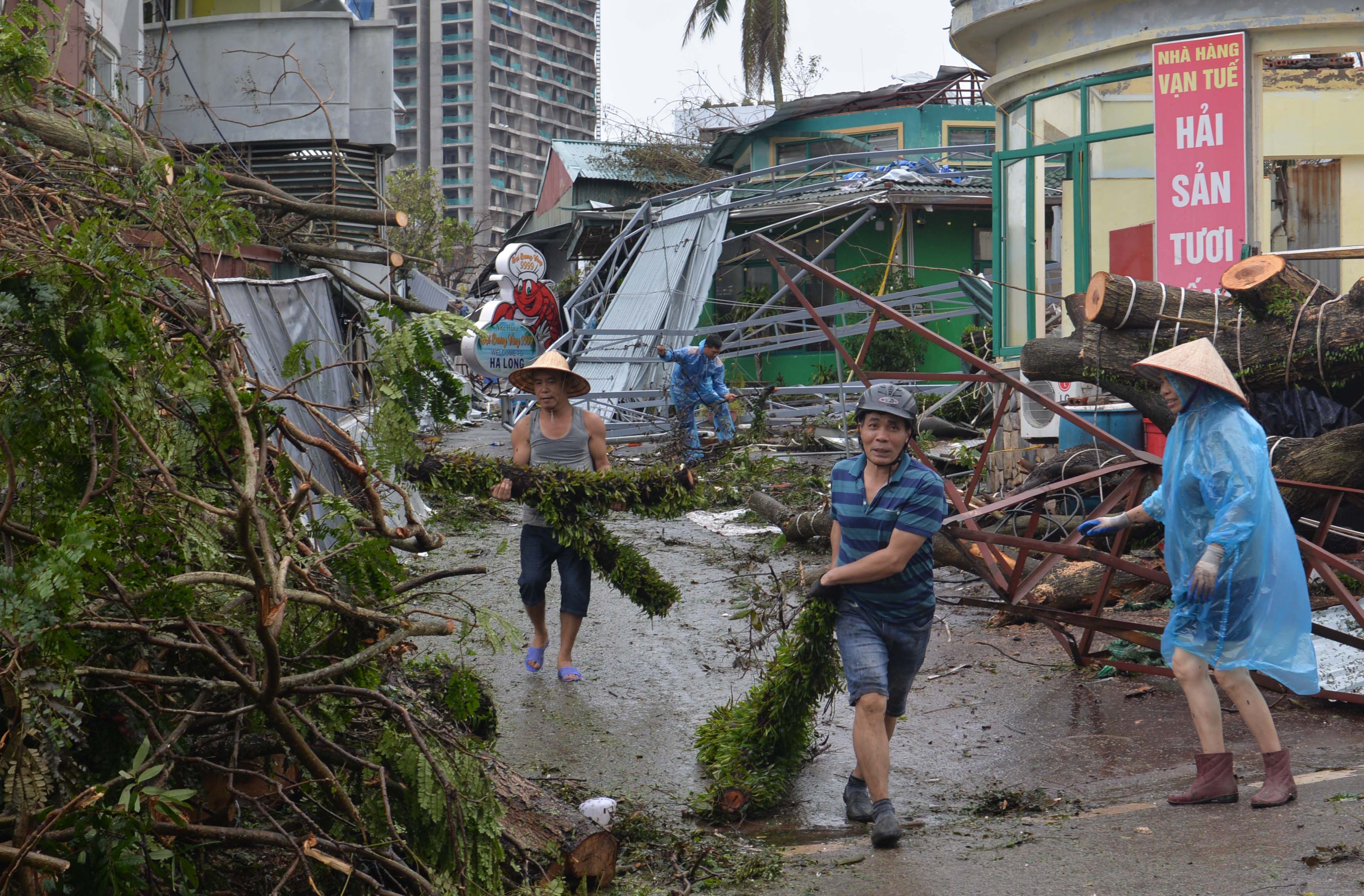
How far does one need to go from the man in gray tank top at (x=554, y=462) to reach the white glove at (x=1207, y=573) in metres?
3.30

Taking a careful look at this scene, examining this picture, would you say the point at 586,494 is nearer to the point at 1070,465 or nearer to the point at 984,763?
the point at 984,763

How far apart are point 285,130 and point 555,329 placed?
18.0 ft

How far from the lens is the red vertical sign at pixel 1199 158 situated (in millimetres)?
9984

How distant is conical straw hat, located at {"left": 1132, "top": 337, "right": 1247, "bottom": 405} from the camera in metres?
4.61

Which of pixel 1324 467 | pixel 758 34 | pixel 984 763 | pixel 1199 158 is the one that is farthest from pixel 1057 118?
pixel 758 34

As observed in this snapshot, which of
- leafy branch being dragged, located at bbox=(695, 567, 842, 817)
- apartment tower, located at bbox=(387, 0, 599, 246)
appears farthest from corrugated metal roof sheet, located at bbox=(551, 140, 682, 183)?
apartment tower, located at bbox=(387, 0, 599, 246)

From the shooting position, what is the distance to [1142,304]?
7441 mm

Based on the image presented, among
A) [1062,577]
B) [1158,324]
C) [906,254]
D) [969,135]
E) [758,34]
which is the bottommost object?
[1062,577]

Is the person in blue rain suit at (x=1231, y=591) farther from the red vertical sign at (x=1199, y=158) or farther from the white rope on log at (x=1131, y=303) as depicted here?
the red vertical sign at (x=1199, y=158)

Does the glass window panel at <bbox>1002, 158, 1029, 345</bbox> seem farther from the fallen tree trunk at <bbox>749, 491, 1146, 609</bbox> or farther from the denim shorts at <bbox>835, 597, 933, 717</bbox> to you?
the denim shorts at <bbox>835, 597, 933, 717</bbox>

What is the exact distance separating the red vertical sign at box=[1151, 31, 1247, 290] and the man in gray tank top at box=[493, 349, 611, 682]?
5752 millimetres

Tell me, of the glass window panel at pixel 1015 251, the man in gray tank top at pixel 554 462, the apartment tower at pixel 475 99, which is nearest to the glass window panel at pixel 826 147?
the glass window panel at pixel 1015 251

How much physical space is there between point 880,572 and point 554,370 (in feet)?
9.48

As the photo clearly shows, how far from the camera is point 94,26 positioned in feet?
37.6
